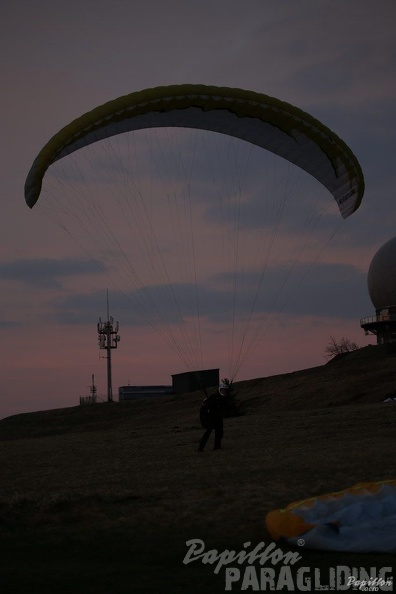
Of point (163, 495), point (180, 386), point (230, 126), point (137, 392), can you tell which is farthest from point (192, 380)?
point (163, 495)

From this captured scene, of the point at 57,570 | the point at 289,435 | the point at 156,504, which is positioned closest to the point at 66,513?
the point at 156,504

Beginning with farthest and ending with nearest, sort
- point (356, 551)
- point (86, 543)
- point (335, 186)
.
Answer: point (335, 186) < point (86, 543) < point (356, 551)

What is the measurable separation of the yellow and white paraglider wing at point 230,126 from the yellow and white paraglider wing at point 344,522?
41.8 feet

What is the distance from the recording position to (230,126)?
22.8m

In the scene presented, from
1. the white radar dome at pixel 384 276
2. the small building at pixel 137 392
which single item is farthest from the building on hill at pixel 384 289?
the small building at pixel 137 392

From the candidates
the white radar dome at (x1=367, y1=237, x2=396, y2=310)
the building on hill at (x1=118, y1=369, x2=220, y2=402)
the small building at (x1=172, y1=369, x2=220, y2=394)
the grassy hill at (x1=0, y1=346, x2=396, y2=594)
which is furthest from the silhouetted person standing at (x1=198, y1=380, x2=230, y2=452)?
the white radar dome at (x1=367, y1=237, x2=396, y2=310)

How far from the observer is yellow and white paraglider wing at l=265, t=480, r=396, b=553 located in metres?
9.51

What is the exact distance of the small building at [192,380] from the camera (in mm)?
59750

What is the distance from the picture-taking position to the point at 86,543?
35.5 ft

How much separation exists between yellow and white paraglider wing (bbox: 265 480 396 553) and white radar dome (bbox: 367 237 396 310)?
49253 millimetres

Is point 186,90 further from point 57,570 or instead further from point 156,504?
point 57,570

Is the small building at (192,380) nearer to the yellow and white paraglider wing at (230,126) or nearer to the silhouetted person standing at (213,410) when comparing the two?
the yellow and white paraglider wing at (230,126)

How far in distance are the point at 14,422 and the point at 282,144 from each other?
132ft

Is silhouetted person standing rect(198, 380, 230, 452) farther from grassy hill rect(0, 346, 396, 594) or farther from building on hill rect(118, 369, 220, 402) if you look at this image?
building on hill rect(118, 369, 220, 402)
